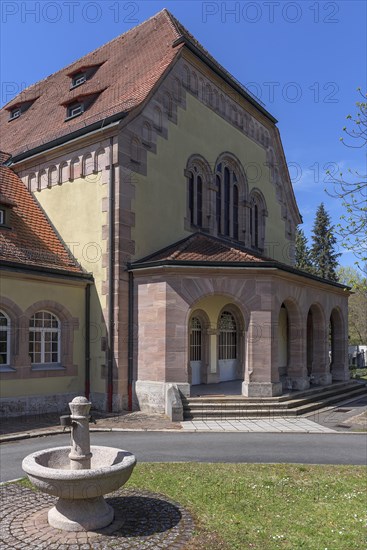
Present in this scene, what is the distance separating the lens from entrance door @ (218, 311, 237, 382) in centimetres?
2133

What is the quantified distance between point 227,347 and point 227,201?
23.5 feet

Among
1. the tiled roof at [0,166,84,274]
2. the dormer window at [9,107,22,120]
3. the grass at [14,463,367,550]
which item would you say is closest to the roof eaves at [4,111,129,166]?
the tiled roof at [0,166,84,274]

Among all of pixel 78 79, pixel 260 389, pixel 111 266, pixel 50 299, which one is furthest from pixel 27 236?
pixel 78 79

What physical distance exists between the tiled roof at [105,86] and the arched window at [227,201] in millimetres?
5597

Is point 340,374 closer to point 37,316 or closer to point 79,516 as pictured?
point 37,316

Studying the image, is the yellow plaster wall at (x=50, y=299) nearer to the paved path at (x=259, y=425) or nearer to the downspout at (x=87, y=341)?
the downspout at (x=87, y=341)

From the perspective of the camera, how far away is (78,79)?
24203 millimetres

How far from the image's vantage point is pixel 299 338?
19.4 meters

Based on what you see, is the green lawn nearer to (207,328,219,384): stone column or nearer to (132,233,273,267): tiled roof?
(132,233,273,267): tiled roof

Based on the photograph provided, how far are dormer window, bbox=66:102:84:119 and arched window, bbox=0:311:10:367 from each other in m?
9.51

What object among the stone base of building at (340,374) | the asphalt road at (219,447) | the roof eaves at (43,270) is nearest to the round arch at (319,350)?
the stone base of building at (340,374)

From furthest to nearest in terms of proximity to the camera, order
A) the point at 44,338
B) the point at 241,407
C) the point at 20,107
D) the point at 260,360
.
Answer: the point at 20,107 → the point at 260,360 → the point at 44,338 → the point at 241,407

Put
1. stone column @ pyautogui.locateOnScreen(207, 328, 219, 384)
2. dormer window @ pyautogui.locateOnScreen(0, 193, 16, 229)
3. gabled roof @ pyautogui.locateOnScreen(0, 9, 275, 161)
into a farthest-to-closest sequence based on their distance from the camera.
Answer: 1. stone column @ pyautogui.locateOnScreen(207, 328, 219, 384)
2. gabled roof @ pyautogui.locateOnScreen(0, 9, 275, 161)
3. dormer window @ pyautogui.locateOnScreen(0, 193, 16, 229)

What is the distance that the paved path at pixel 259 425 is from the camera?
14.1 meters
